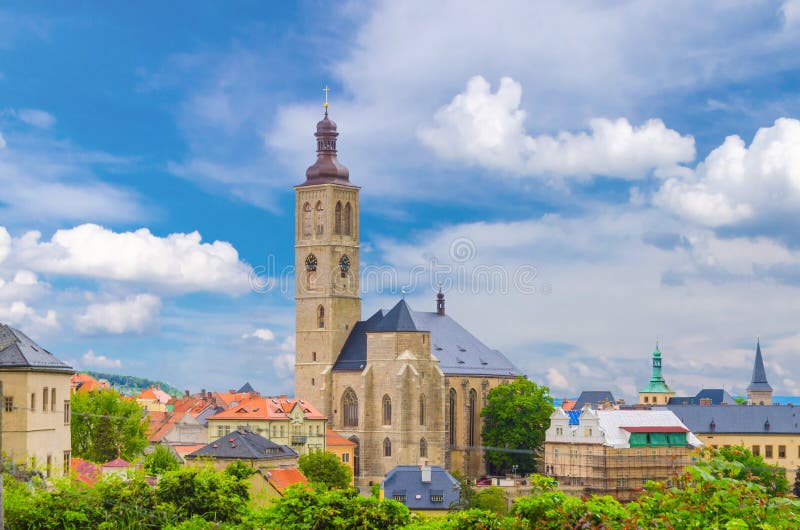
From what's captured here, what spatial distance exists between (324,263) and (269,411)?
14244 mm

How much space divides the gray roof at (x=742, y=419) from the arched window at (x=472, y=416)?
20.5 meters

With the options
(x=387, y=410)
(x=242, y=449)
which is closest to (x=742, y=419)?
(x=387, y=410)

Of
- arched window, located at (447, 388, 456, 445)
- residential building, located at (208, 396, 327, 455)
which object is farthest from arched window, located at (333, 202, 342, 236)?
arched window, located at (447, 388, 456, 445)

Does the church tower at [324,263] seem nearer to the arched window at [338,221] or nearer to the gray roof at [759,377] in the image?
the arched window at [338,221]

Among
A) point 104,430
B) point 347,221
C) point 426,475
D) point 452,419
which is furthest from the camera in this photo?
point 347,221

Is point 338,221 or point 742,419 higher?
point 338,221

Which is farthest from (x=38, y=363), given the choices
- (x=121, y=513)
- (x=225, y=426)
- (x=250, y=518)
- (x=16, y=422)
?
(x=225, y=426)

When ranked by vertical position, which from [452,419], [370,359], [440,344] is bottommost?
[452,419]

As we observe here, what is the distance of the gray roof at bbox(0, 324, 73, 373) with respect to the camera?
125 feet

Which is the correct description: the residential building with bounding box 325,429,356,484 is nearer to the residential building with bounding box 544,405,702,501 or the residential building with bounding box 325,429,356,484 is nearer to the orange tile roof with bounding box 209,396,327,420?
the orange tile roof with bounding box 209,396,327,420

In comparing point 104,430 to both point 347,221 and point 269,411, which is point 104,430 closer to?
point 269,411

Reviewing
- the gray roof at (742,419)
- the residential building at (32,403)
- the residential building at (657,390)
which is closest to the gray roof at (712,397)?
the residential building at (657,390)

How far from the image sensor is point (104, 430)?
285 ft

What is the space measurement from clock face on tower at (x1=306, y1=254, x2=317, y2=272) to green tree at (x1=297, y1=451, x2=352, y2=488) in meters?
25.4
